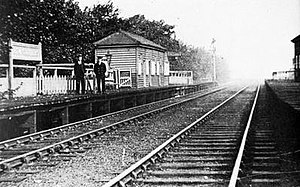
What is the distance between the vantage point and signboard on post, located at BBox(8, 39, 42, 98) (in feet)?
49.4

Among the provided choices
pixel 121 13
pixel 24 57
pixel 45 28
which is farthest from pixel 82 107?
pixel 121 13

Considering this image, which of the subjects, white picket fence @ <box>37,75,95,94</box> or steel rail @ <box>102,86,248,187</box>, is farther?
white picket fence @ <box>37,75,95,94</box>

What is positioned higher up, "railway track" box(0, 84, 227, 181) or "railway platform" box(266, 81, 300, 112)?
"railway platform" box(266, 81, 300, 112)

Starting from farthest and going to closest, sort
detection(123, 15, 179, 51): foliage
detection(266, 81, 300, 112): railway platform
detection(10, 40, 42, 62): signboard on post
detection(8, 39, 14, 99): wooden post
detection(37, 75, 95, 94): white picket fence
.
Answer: detection(123, 15, 179, 51): foliage, detection(37, 75, 95, 94): white picket fence, detection(10, 40, 42, 62): signboard on post, detection(8, 39, 14, 99): wooden post, detection(266, 81, 300, 112): railway platform

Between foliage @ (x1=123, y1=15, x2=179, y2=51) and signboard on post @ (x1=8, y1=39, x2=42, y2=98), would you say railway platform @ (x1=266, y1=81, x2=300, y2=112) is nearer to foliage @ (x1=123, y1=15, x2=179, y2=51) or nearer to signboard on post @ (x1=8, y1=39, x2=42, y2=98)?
signboard on post @ (x1=8, y1=39, x2=42, y2=98)

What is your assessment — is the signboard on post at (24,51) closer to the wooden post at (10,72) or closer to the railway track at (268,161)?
the wooden post at (10,72)

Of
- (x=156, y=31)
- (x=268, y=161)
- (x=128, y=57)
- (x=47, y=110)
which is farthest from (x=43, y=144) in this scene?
(x=156, y=31)

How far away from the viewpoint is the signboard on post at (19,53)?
15.1 metres

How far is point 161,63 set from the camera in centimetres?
Result: 4088

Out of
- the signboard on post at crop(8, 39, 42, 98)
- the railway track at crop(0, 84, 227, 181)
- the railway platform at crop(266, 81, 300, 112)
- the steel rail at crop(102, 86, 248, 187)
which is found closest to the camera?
the steel rail at crop(102, 86, 248, 187)

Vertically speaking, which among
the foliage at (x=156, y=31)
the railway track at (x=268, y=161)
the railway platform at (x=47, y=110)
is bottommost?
the railway track at (x=268, y=161)

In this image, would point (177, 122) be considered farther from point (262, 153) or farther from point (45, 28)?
point (45, 28)

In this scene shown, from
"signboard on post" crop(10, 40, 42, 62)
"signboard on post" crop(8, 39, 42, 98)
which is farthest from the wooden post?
"signboard on post" crop(10, 40, 42, 62)

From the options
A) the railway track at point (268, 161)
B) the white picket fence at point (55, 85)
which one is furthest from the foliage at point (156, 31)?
the railway track at point (268, 161)
